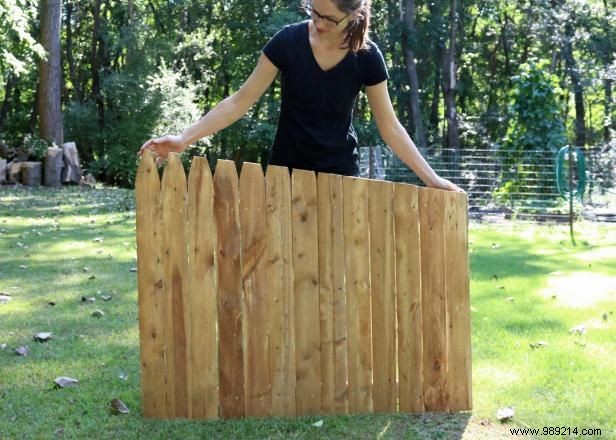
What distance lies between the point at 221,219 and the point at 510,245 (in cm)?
715

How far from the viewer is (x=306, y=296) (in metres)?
3.70

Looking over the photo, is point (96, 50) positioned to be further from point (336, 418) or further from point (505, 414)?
point (505, 414)

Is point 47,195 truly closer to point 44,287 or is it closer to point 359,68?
point 44,287

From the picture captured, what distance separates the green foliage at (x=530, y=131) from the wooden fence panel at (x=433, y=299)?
11177 millimetres

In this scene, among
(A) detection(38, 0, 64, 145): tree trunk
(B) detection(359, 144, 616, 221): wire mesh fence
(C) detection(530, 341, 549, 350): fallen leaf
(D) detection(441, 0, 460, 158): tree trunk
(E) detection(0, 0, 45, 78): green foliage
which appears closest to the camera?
(C) detection(530, 341, 549, 350): fallen leaf

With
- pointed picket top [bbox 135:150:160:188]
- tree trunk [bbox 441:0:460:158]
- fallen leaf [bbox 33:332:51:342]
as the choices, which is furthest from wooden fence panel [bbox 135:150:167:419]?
tree trunk [bbox 441:0:460:158]

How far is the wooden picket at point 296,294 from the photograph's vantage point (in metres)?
3.60

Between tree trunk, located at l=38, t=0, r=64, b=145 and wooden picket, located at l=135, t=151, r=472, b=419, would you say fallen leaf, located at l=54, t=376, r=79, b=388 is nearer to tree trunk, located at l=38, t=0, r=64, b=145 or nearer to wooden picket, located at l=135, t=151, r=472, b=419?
wooden picket, located at l=135, t=151, r=472, b=419

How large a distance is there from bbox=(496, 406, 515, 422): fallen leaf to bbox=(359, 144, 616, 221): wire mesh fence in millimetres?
10124

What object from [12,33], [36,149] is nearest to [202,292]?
[12,33]

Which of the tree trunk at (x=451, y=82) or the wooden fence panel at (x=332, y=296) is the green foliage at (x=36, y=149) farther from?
the wooden fence panel at (x=332, y=296)

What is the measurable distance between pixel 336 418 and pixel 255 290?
698mm

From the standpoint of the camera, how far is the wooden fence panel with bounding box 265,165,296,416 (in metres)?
3.63

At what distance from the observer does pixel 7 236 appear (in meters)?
10.3
